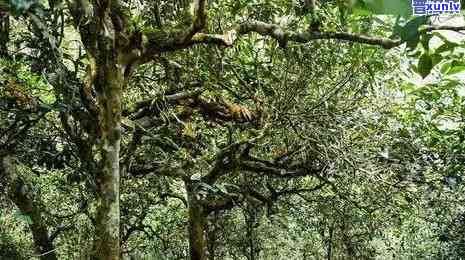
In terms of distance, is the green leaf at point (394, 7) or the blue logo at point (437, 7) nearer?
the green leaf at point (394, 7)

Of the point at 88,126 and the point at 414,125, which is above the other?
the point at 88,126

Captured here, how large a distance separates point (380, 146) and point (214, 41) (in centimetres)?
341

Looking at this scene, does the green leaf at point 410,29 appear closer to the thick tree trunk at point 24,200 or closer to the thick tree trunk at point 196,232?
the thick tree trunk at point 24,200

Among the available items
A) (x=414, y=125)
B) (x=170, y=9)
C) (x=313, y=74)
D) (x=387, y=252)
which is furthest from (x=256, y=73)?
(x=387, y=252)

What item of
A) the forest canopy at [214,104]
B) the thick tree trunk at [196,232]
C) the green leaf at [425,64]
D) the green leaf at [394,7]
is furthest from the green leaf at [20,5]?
the thick tree trunk at [196,232]

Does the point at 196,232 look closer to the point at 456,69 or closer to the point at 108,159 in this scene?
the point at 108,159

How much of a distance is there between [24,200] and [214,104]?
92.4 inches

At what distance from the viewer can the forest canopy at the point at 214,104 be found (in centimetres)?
349

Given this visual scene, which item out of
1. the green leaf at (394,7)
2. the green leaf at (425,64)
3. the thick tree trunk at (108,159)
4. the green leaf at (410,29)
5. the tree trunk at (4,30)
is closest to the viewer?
the green leaf at (394,7)

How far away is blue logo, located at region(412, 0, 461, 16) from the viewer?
957 millimetres

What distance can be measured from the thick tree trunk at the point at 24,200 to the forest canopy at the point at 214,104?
0.6 inches

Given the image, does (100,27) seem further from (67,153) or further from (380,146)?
(380,146)

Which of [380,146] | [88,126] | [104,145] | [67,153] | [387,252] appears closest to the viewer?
[104,145]

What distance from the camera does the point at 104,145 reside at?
342 cm
